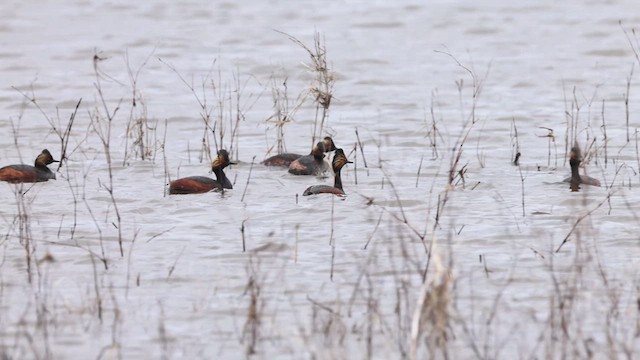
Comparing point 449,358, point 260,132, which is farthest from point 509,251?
point 260,132

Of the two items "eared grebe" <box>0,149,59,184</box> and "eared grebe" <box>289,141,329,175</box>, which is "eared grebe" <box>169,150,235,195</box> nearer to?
"eared grebe" <box>289,141,329,175</box>

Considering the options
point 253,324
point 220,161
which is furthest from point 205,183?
point 253,324

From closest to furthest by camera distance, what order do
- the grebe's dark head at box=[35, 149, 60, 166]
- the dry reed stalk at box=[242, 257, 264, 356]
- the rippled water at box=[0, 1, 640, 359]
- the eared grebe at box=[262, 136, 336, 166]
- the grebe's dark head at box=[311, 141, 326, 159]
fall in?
the dry reed stalk at box=[242, 257, 264, 356] → the rippled water at box=[0, 1, 640, 359] → the grebe's dark head at box=[35, 149, 60, 166] → the grebe's dark head at box=[311, 141, 326, 159] → the eared grebe at box=[262, 136, 336, 166]

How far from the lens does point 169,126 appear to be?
16188 mm

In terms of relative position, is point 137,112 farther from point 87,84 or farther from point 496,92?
point 496,92

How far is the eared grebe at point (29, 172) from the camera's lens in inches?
480

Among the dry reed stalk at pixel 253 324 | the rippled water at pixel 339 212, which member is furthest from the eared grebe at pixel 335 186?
the dry reed stalk at pixel 253 324

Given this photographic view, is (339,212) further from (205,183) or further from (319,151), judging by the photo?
(319,151)

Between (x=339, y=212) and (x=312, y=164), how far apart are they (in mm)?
1832

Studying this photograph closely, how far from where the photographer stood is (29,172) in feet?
40.1

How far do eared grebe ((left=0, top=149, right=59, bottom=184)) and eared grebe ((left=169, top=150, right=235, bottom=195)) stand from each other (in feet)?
4.11

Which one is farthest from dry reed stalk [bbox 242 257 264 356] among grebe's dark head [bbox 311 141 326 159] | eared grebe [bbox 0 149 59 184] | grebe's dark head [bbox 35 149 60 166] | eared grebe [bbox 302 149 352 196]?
grebe's dark head [bbox 311 141 326 159]

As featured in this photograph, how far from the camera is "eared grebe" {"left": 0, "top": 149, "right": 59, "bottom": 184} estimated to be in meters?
12.2

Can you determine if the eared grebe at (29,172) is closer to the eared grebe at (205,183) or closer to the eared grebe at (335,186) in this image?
the eared grebe at (205,183)
